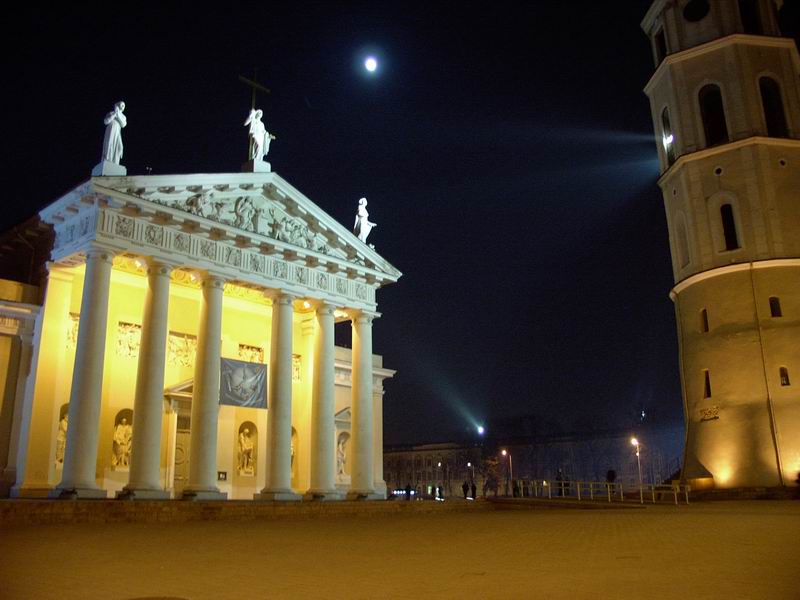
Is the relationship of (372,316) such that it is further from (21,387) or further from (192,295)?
(21,387)

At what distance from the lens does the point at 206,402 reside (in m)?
23.4

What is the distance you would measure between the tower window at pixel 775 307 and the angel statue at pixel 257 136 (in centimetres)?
2412

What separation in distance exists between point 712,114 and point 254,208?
25637 millimetres

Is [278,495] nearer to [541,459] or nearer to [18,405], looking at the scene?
[18,405]

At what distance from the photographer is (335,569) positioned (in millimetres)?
8289

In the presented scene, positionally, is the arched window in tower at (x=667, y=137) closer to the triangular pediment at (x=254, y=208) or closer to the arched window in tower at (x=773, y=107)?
the arched window in tower at (x=773, y=107)

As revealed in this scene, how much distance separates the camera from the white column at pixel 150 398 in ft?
68.8

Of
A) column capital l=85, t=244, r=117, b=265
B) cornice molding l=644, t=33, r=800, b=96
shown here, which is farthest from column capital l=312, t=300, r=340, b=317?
cornice molding l=644, t=33, r=800, b=96

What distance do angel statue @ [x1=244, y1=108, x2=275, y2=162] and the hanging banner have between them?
27.7ft

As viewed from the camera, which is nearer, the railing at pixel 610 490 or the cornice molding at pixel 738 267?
the railing at pixel 610 490

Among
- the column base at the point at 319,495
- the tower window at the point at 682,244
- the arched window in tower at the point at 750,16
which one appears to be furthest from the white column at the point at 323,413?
the arched window in tower at the point at 750,16

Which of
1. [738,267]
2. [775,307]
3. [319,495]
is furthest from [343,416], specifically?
[775,307]

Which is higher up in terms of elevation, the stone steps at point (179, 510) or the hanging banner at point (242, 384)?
the hanging banner at point (242, 384)

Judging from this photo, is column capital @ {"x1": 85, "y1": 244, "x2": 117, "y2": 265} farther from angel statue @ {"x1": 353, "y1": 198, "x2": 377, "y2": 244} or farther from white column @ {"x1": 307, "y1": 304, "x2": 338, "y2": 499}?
angel statue @ {"x1": 353, "y1": 198, "x2": 377, "y2": 244}
